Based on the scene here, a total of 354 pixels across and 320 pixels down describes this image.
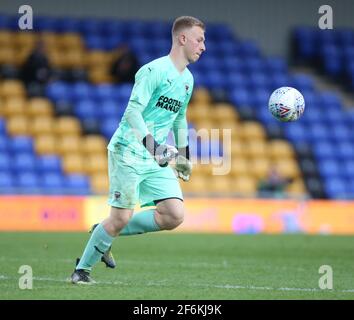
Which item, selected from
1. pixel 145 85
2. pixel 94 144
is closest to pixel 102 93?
pixel 94 144

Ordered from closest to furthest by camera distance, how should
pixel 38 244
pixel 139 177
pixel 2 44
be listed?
pixel 139 177, pixel 38 244, pixel 2 44

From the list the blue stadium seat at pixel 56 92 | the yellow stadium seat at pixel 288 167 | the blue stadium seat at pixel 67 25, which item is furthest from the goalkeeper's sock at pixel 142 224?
the blue stadium seat at pixel 67 25

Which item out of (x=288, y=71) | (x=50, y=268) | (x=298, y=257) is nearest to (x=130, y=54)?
(x=288, y=71)

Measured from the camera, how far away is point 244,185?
2089cm

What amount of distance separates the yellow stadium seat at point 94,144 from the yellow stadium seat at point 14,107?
1.55 m

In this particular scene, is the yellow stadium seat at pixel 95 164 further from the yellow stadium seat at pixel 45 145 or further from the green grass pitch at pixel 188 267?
the green grass pitch at pixel 188 267

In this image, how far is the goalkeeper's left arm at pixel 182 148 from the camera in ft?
28.5

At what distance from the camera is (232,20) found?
81.1 feet

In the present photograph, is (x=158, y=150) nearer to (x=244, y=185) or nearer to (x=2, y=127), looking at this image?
(x=2, y=127)

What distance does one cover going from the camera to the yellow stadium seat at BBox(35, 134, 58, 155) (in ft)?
65.3

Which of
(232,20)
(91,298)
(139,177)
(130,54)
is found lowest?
(91,298)

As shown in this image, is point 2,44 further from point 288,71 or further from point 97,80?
point 288,71

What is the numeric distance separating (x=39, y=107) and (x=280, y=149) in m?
5.96

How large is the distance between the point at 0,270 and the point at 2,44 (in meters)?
12.6
